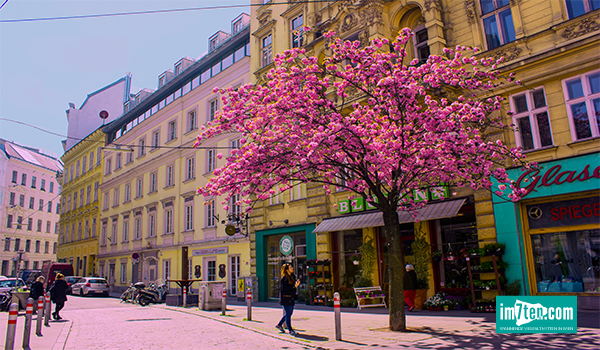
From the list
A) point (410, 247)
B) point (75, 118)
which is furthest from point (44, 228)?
point (410, 247)

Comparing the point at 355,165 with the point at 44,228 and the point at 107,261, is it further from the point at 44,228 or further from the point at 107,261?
the point at 44,228

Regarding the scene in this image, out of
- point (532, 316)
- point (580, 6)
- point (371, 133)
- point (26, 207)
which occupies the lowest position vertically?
point (532, 316)

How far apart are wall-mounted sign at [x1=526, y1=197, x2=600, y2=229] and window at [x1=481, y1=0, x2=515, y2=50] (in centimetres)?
529

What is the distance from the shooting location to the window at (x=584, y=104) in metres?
12.3

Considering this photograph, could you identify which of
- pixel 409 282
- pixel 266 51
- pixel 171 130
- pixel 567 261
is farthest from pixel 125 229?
pixel 567 261

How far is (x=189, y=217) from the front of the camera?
29.7m

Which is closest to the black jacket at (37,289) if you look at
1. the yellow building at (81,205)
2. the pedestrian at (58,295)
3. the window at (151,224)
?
the pedestrian at (58,295)

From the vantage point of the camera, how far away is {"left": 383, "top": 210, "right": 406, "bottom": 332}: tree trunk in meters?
10.3

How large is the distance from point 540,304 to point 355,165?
5.00 m

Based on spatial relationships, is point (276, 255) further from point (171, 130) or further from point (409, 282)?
point (171, 130)

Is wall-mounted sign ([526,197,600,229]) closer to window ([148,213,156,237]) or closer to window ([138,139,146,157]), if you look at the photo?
window ([148,213,156,237])

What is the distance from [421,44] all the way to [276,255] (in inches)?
453

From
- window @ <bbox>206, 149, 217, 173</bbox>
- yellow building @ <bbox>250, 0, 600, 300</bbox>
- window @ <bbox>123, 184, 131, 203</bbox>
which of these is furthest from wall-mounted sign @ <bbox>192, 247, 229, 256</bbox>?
window @ <bbox>123, 184, 131, 203</bbox>

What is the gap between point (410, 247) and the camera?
54.1 feet
